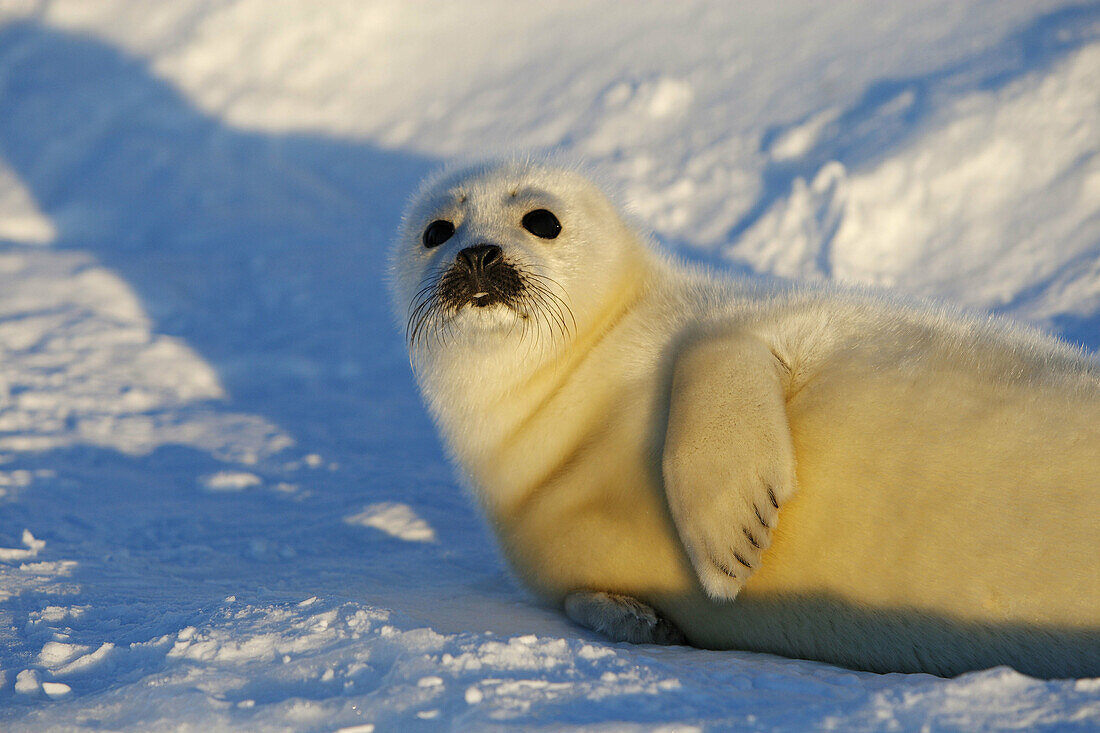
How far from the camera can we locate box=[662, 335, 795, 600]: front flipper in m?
1.88

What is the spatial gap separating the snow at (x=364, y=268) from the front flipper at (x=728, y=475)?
0.63 feet

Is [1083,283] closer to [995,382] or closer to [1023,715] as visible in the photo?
[995,382]

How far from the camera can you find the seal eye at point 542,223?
2611mm

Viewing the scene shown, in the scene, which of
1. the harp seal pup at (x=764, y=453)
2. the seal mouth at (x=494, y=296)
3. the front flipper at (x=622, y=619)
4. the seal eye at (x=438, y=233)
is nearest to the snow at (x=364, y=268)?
the front flipper at (x=622, y=619)

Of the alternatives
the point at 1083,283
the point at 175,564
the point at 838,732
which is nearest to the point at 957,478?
the point at 838,732

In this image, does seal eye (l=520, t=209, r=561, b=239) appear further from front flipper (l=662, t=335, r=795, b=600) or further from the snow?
the snow

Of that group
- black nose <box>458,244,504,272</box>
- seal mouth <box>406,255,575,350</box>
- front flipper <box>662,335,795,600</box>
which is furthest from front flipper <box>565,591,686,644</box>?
black nose <box>458,244,504,272</box>

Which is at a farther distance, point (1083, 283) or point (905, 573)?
point (1083, 283)

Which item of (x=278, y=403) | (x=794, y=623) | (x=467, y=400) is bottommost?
(x=794, y=623)

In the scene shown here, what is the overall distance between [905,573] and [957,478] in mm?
205

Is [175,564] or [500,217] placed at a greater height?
[500,217]

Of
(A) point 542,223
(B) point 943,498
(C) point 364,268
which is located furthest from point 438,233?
(C) point 364,268

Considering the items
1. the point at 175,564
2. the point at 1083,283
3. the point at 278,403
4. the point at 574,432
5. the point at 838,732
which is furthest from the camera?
the point at 278,403

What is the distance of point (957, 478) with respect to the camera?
1880 mm
